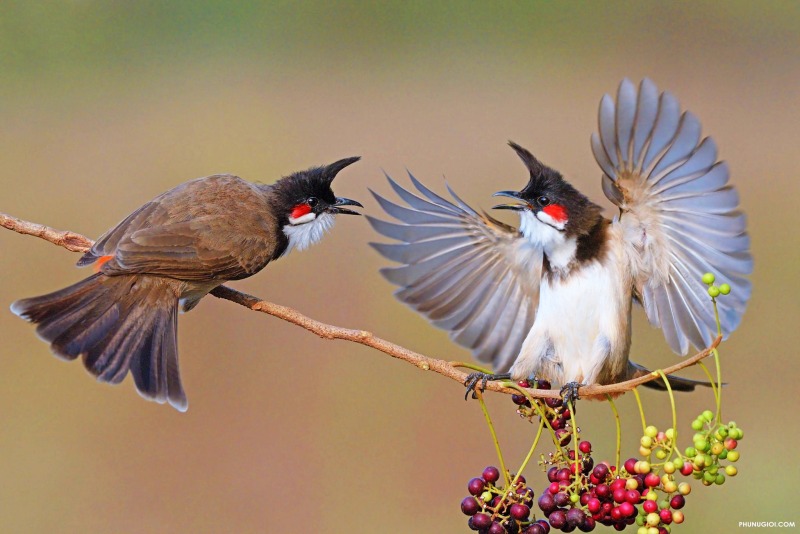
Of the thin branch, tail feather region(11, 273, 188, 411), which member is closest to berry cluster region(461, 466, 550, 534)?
the thin branch

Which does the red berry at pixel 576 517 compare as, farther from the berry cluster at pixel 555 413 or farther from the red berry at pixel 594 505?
the berry cluster at pixel 555 413

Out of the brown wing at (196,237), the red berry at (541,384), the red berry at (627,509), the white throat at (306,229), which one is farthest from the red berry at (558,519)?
the white throat at (306,229)

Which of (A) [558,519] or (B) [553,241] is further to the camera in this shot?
(B) [553,241]

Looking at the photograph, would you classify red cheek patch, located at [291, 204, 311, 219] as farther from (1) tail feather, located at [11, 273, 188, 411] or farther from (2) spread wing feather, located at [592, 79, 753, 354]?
(2) spread wing feather, located at [592, 79, 753, 354]

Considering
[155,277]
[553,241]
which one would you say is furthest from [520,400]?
[155,277]

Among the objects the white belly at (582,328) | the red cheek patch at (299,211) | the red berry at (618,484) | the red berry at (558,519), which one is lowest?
the red berry at (558,519)

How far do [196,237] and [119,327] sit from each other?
429 mm

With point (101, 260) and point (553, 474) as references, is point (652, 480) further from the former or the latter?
point (101, 260)

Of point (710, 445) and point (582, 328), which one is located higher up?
point (582, 328)

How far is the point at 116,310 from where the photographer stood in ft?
11.6

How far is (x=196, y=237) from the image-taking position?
3.54 meters

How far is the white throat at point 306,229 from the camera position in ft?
12.6

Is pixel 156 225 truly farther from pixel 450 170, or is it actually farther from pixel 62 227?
pixel 450 170

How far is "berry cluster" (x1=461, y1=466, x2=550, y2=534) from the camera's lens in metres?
2.46
